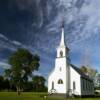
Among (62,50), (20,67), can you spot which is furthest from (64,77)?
(20,67)

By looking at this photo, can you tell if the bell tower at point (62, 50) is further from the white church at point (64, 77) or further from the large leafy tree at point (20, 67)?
the large leafy tree at point (20, 67)

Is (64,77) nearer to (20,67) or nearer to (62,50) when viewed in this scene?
(62,50)

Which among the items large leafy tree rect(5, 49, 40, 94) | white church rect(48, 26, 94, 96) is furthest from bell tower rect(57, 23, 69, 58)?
large leafy tree rect(5, 49, 40, 94)

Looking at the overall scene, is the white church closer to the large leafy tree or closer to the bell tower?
the bell tower

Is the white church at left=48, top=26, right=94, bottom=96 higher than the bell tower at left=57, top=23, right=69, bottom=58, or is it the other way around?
Result: the bell tower at left=57, top=23, right=69, bottom=58

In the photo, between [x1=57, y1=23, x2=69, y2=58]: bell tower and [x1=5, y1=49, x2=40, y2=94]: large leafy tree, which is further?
[x1=5, y1=49, x2=40, y2=94]: large leafy tree

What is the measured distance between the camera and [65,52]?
2025 inches

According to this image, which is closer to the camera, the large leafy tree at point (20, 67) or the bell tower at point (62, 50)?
the bell tower at point (62, 50)

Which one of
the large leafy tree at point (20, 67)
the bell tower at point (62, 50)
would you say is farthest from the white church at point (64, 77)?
the large leafy tree at point (20, 67)

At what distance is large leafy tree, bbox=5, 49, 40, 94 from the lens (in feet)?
198

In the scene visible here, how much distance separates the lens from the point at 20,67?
60.6 meters

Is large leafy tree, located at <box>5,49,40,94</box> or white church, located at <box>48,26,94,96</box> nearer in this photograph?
white church, located at <box>48,26,94,96</box>

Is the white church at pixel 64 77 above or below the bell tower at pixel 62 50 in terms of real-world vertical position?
below

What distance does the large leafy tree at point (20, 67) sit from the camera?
→ 2373 inches
